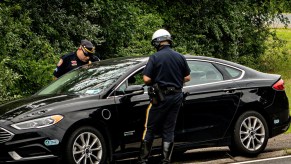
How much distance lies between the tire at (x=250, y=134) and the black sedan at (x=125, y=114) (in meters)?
0.01

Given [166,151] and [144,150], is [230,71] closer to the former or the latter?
[166,151]

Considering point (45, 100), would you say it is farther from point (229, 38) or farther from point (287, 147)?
point (229, 38)

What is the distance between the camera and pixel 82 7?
16.7 meters

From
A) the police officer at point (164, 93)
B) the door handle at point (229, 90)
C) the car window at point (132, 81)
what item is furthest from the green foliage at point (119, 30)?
the police officer at point (164, 93)

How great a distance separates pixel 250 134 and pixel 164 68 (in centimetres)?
210

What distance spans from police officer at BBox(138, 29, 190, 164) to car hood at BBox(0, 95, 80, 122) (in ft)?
3.28

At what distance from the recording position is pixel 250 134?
9359 millimetres

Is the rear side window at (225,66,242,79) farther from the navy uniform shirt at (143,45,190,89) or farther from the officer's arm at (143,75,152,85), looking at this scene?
the officer's arm at (143,75,152,85)

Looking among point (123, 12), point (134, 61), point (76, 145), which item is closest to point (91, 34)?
point (123, 12)

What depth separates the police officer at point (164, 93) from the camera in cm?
795

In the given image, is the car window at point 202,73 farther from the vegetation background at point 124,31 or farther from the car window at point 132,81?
the vegetation background at point 124,31

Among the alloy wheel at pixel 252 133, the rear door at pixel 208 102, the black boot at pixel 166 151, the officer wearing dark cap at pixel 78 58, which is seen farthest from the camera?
the officer wearing dark cap at pixel 78 58

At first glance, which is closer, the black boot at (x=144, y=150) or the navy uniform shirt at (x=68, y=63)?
the black boot at (x=144, y=150)

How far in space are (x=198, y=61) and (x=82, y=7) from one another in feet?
26.0
